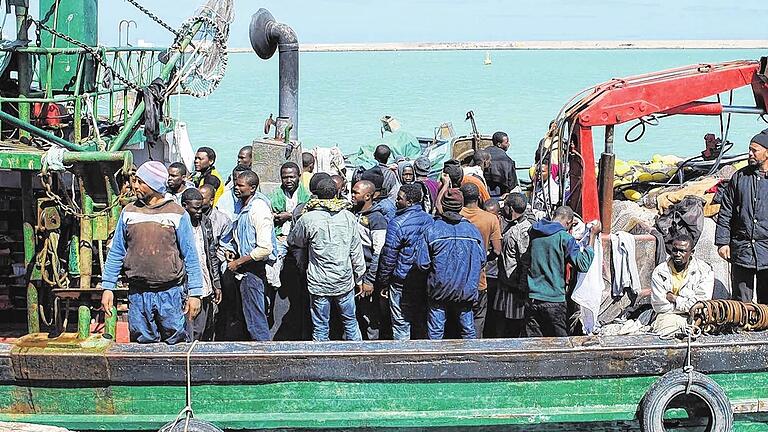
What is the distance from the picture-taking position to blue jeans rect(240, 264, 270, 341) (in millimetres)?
7066

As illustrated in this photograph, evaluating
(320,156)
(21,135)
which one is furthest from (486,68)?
(21,135)

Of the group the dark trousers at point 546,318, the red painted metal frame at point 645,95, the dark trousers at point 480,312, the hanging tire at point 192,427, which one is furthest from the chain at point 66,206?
the red painted metal frame at point 645,95

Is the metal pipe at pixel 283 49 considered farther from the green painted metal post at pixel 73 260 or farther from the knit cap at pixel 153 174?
the knit cap at pixel 153 174

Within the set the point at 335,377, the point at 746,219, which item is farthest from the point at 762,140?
the point at 335,377

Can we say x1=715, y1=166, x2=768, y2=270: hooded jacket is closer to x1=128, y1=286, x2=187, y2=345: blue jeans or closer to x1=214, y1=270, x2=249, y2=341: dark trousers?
x1=214, y1=270, x2=249, y2=341: dark trousers

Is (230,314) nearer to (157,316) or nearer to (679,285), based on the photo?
(157,316)

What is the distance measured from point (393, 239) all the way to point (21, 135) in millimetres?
2937

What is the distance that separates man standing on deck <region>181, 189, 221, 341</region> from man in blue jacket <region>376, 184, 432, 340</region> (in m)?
1.12

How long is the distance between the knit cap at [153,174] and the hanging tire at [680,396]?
308cm

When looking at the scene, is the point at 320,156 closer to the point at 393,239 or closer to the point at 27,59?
the point at 27,59

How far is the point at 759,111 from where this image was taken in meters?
7.68

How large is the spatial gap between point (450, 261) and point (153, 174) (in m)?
1.99

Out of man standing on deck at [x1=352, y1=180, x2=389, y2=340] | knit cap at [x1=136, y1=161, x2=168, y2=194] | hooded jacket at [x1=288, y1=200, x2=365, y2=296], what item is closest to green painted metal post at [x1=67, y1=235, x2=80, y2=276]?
knit cap at [x1=136, y1=161, x2=168, y2=194]

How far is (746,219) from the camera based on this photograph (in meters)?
6.86
